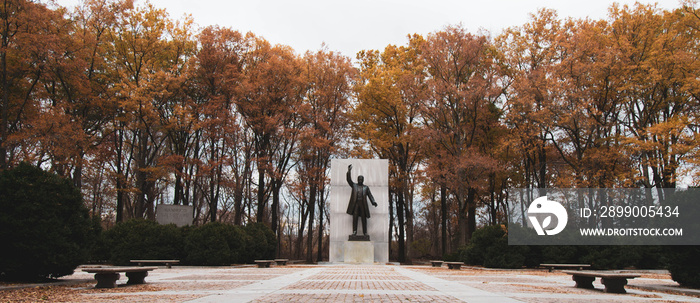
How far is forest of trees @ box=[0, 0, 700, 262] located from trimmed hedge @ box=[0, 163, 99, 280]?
11.0m

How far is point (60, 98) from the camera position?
2475 centimetres

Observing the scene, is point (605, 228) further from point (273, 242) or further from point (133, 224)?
point (133, 224)

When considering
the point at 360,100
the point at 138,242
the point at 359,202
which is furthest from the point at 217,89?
the point at 138,242

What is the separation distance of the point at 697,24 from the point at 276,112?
20.9 m

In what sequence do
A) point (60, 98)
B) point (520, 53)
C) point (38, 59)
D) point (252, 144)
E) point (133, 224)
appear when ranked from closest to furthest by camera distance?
point (133, 224) → point (38, 59) → point (60, 98) → point (520, 53) → point (252, 144)

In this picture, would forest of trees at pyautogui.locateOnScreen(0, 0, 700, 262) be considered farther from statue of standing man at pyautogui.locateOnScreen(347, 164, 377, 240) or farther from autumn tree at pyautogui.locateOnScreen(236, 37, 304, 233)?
statue of standing man at pyautogui.locateOnScreen(347, 164, 377, 240)

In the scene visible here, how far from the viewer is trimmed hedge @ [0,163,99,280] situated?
361 inches

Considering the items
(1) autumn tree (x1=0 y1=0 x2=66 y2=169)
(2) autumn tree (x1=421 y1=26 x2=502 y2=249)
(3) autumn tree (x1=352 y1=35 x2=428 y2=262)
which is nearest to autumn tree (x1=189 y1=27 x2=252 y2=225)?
(1) autumn tree (x1=0 y1=0 x2=66 y2=169)

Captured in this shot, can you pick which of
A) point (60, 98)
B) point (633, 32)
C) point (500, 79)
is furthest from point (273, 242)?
point (633, 32)

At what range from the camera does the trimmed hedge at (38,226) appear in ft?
30.1

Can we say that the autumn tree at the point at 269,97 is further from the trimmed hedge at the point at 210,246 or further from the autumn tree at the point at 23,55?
the autumn tree at the point at 23,55

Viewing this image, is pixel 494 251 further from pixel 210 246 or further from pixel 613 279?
pixel 210 246

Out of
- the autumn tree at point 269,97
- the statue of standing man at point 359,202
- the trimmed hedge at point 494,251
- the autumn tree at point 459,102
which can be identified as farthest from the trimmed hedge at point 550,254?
the autumn tree at point 269,97

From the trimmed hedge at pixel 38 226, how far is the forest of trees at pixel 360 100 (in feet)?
36.1
